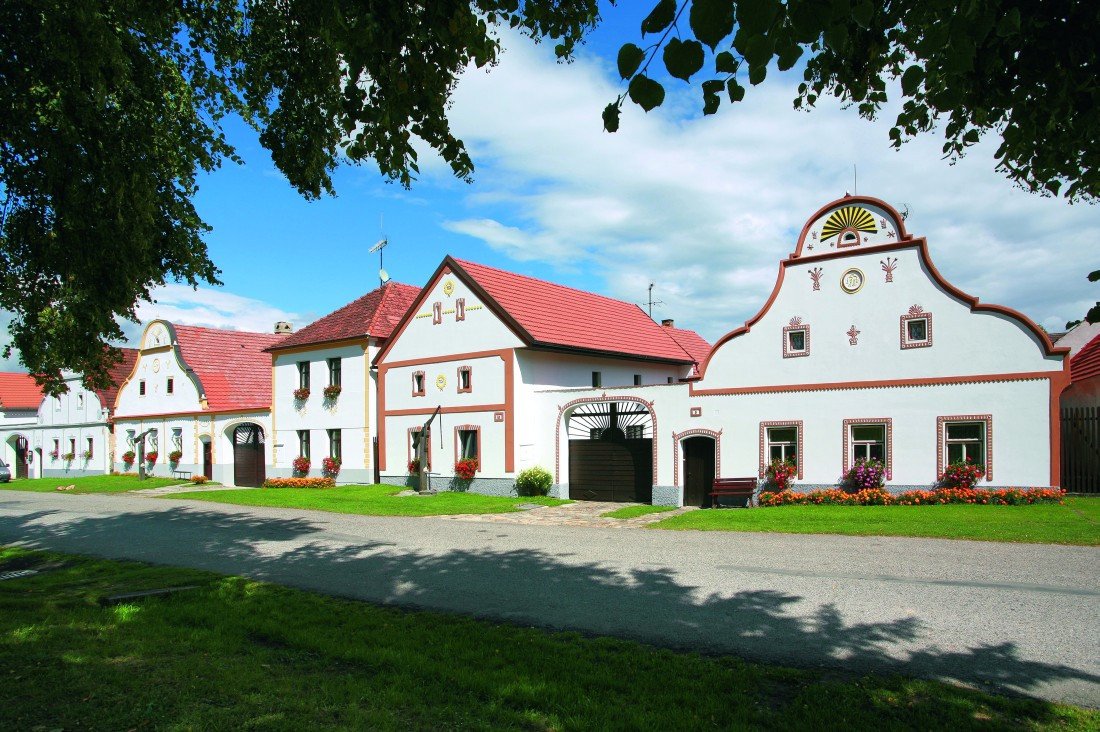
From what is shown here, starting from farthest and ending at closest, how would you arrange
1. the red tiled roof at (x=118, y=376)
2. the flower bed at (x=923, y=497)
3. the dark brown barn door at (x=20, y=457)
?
1. the dark brown barn door at (x=20, y=457)
2. the red tiled roof at (x=118, y=376)
3. the flower bed at (x=923, y=497)

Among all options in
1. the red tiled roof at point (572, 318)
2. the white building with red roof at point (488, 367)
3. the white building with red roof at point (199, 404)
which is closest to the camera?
the white building with red roof at point (488, 367)

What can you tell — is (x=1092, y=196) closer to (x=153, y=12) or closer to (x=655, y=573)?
(x=655, y=573)

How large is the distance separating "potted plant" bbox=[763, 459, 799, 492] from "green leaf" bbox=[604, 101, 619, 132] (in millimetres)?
17159

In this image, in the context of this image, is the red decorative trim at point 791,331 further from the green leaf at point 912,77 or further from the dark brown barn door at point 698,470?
the green leaf at point 912,77

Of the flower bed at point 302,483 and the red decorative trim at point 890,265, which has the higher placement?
the red decorative trim at point 890,265

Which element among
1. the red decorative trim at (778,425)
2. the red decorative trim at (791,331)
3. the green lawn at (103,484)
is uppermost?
the red decorative trim at (791,331)

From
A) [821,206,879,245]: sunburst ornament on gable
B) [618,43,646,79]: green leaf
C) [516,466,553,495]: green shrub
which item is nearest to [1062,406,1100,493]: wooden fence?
[821,206,879,245]: sunburst ornament on gable

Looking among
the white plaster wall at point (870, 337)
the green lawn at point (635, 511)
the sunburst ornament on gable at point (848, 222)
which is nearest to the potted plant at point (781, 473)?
the white plaster wall at point (870, 337)

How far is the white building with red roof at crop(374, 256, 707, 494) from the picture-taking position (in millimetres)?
24359

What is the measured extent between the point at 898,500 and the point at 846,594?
10.5 meters

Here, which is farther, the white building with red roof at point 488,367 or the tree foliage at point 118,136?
the white building with red roof at point 488,367

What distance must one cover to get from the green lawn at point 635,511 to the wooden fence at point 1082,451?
32.8ft

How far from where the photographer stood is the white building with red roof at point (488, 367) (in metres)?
24.4

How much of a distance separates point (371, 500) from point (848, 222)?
1616cm
